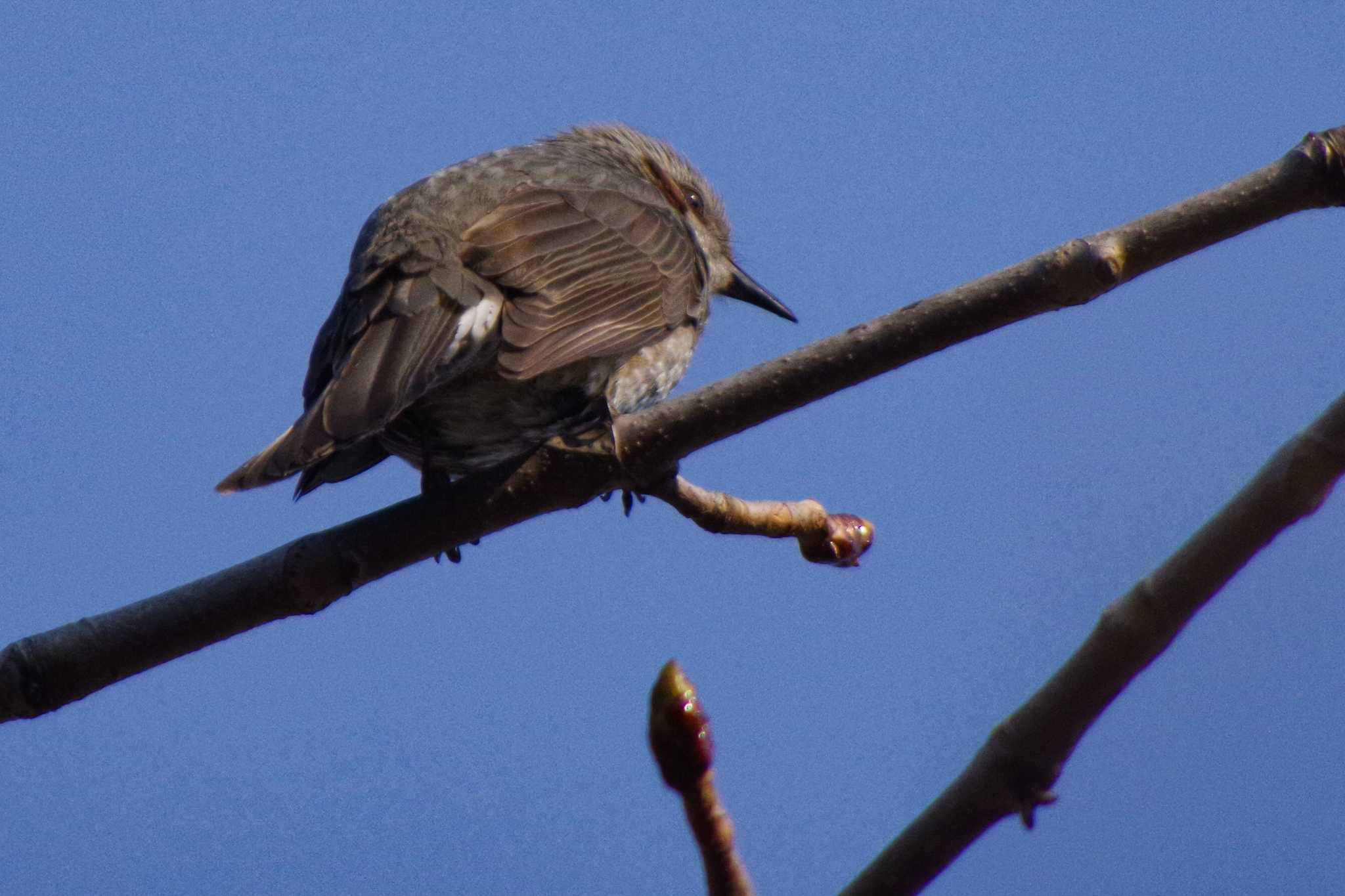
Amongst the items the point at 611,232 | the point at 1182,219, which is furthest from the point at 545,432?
the point at 1182,219

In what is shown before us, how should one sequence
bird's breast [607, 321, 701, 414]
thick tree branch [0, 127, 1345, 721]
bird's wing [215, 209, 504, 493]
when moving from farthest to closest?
bird's breast [607, 321, 701, 414]
bird's wing [215, 209, 504, 493]
thick tree branch [0, 127, 1345, 721]

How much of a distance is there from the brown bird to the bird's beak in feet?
2.64

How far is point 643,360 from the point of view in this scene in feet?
13.8

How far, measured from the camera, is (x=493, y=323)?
Result: 3.57 metres

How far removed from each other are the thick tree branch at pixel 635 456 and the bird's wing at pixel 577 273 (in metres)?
0.42

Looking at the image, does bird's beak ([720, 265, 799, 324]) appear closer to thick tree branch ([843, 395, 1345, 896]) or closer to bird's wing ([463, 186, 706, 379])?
bird's wing ([463, 186, 706, 379])

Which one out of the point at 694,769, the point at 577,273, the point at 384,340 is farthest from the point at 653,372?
the point at 694,769

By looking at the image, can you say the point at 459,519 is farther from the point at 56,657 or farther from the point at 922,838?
the point at 922,838

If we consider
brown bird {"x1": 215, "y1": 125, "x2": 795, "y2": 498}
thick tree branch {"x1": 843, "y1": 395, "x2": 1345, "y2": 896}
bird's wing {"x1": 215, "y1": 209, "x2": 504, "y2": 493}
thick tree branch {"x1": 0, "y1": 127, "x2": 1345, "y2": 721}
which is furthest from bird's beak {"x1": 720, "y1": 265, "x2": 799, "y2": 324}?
thick tree branch {"x1": 843, "y1": 395, "x2": 1345, "y2": 896}

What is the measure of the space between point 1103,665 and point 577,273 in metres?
2.39

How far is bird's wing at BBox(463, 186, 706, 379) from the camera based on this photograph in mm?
3588

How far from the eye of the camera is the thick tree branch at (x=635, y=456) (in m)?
2.61

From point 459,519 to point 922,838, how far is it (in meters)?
1.63

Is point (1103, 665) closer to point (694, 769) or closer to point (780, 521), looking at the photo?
point (694, 769)
